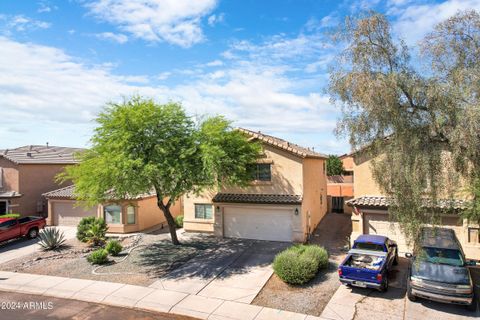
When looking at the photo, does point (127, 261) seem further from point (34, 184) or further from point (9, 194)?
point (34, 184)

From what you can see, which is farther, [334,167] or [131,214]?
[334,167]

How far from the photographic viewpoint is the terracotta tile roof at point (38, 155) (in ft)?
88.8

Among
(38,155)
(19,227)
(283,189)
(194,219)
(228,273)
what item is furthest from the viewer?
(38,155)

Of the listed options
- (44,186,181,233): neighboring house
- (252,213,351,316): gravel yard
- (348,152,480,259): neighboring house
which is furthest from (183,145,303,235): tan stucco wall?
(44,186,181,233): neighboring house

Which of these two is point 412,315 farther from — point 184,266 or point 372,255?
point 184,266

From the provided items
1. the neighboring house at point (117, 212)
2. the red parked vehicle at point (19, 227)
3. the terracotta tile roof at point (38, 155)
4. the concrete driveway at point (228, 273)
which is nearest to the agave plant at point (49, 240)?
the neighboring house at point (117, 212)

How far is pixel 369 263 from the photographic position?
40.5 ft

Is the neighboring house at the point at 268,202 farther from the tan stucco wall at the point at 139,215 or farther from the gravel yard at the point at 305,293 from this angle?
the tan stucco wall at the point at 139,215

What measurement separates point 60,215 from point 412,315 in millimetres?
24615

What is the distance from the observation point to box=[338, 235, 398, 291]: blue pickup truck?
37.3ft

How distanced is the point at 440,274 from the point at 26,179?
1175 inches

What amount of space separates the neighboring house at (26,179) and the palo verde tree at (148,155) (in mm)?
11841

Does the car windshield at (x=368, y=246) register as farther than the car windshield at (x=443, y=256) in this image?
Yes

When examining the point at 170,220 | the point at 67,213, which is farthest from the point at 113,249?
the point at 67,213
